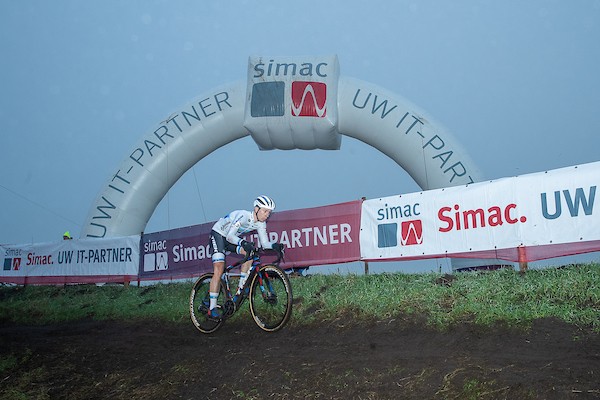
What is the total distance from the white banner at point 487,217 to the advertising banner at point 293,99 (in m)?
4.28

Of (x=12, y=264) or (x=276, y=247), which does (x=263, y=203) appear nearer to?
(x=276, y=247)

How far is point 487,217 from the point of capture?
29.4 feet

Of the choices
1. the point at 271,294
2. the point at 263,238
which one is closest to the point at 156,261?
the point at 263,238

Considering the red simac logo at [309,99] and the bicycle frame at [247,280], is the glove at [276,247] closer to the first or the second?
the bicycle frame at [247,280]

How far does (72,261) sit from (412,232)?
35.8 ft

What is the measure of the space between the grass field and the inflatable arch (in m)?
4.31

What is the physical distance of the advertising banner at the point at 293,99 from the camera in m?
14.2

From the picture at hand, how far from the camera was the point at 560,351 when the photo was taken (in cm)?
543

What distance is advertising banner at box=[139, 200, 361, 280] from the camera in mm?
10883

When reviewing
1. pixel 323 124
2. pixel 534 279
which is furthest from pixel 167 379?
pixel 323 124

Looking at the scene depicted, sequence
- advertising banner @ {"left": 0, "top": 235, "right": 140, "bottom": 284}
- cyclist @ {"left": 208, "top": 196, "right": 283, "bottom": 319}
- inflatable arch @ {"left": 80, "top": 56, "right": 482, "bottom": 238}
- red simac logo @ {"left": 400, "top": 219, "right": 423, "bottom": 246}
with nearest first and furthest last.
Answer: cyclist @ {"left": 208, "top": 196, "right": 283, "bottom": 319} < red simac logo @ {"left": 400, "top": 219, "right": 423, "bottom": 246} < inflatable arch @ {"left": 80, "top": 56, "right": 482, "bottom": 238} < advertising banner @ {"left": 0, "top": 235, "right": 140, "bottom": 284}

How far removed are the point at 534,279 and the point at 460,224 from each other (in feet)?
5.65

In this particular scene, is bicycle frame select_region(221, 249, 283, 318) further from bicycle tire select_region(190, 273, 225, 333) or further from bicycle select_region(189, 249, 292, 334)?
bicycle tire select_region(190, 273, 225, 333)

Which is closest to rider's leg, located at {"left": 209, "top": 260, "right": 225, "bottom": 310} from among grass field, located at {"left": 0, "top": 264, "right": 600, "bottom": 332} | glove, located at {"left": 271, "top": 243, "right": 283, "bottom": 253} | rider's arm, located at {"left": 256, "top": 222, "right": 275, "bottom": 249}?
rider's arm, located at {"left": 256, "top": 222, "right": 275, "bottom": 249}
